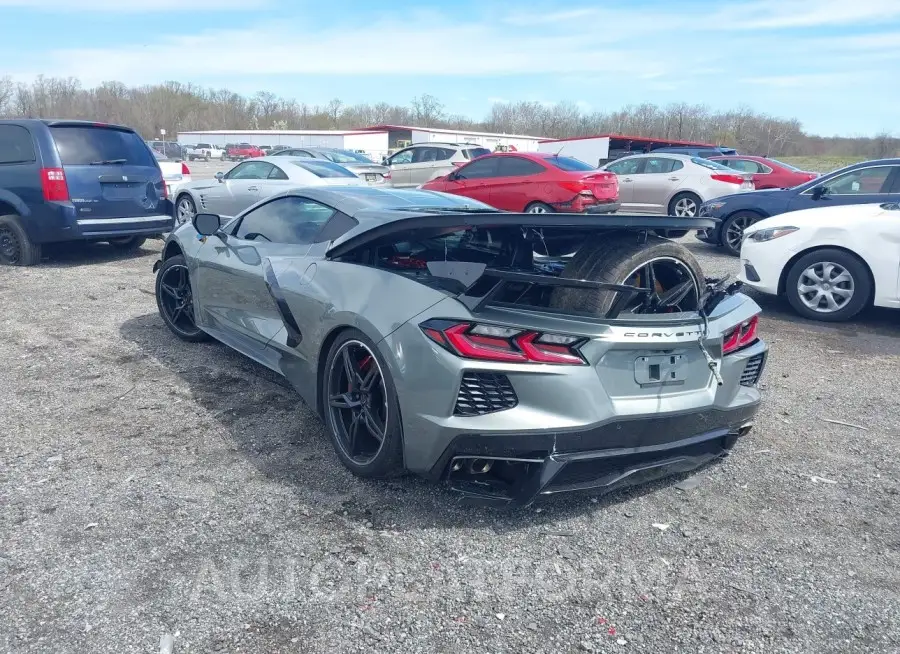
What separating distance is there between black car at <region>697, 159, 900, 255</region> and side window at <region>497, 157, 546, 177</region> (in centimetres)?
310

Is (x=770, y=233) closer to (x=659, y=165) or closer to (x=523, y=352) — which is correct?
(x=523, y=352)

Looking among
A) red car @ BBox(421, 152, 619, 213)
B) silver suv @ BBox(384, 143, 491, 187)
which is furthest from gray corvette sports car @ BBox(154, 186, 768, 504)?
silver suv @ BBox(384, 143, 491, 187)

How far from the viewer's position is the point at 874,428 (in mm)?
4508

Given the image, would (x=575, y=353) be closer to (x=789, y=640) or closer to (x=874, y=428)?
(x=789, y=640)

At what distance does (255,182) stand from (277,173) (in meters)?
0.42

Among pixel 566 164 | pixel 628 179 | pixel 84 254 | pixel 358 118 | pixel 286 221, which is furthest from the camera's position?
pixel 358 118

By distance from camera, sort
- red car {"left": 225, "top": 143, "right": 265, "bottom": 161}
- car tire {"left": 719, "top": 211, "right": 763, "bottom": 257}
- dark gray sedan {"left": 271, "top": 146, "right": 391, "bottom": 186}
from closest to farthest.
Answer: car tire {"left": 719, "top": 211, "right": 763, "bottom": 257}, dark gray sedan {"left": 271, "top": 146, "right": 391, "bottom": 186}, red car {"left": 225, "top": 143, "right": 265, "bottom": 161}

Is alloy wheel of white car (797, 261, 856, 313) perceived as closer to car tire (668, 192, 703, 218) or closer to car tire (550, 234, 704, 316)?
car tire (550, 234, 704, 316)

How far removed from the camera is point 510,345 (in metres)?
2.99

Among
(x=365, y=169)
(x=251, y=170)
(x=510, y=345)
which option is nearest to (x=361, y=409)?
(x=510, y=345)

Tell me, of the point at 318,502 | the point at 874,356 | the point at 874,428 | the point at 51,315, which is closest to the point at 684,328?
the point at 318,502

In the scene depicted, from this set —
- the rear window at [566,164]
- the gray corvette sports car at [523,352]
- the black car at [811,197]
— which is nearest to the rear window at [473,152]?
the rear window at [566,164]

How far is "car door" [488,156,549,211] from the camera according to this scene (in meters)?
13.1

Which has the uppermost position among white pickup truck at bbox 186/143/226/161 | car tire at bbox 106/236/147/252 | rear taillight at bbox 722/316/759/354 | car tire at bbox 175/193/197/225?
rear taillight at bbox 722/316/759/354
